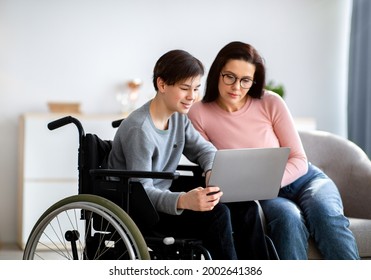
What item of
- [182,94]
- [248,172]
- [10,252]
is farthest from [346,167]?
[10,252]

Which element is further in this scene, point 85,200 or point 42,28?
point 42,28

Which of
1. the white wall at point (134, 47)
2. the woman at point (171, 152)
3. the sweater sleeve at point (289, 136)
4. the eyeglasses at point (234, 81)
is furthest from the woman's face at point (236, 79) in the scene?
the white wall at point (134, 47)

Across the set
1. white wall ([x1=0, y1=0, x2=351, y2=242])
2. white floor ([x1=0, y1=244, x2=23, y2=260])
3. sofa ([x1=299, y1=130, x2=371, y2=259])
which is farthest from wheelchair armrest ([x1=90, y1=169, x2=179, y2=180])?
white wall ([x1=0, y1=0, x2=351, y2=242])

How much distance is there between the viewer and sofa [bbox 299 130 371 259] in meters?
2.81

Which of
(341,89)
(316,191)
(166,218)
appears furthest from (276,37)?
(166,218)

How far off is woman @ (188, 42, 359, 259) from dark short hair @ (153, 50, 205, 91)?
0.32 meters

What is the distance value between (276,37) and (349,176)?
2.00 meters

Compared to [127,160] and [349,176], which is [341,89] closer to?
[349,176]

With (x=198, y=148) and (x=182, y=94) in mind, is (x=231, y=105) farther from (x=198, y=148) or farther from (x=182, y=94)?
(x=182, y=94)

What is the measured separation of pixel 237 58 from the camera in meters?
2.47

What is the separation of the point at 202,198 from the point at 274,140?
24.7 inches

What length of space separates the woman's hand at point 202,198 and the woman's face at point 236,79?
1.75 ft

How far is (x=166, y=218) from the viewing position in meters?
2.21

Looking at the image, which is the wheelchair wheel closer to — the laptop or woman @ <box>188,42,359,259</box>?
the laptop
